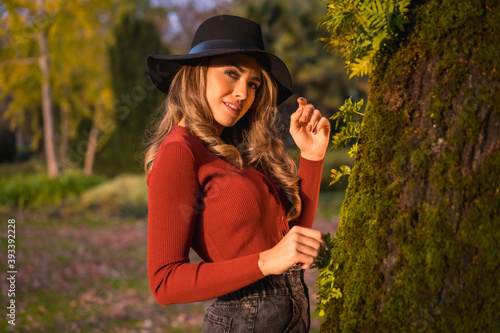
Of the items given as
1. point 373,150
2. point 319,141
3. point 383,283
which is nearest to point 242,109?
point 319,141

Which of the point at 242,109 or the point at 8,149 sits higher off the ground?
the point at 8,149

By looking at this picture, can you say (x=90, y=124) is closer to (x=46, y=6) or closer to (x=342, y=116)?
(x=46, y=6)

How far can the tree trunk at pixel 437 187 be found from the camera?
1.20 m

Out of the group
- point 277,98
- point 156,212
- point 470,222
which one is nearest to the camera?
point 470,222

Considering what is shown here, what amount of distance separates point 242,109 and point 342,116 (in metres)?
0.58

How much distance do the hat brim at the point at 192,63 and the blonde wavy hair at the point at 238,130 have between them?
0.15ft

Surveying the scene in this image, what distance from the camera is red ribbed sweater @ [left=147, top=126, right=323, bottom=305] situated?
1.54 metres

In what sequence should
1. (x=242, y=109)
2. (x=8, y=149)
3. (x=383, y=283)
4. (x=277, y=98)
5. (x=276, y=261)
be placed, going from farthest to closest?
(x=8, y=149), (x=277, y=98), (x=242, y=109), (x=276, y=261), (x=383, y=283)

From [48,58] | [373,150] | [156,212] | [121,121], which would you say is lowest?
[156,212]

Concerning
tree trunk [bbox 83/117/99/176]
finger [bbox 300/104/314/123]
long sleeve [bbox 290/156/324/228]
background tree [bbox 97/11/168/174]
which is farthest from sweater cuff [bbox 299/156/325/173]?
tree trunk [bbox 83/117/99/176]

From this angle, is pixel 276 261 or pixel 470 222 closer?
pixel 470 222

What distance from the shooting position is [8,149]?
26.9 meters

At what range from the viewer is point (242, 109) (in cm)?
214

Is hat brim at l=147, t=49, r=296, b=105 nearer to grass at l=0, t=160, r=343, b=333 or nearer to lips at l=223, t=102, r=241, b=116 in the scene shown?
lips at l=223, t=102, r=241, b=116
